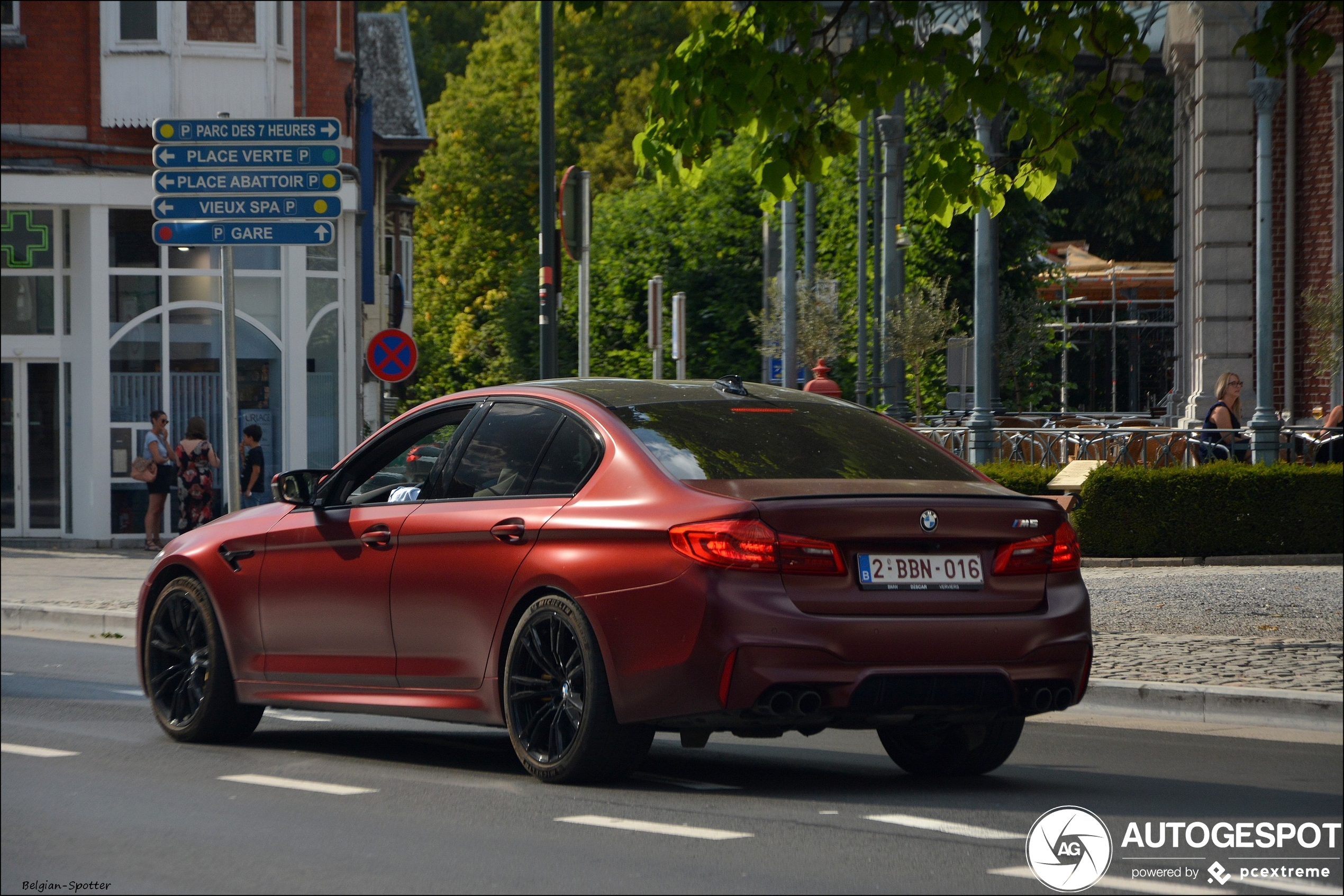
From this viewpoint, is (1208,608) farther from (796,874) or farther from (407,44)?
(407,44)

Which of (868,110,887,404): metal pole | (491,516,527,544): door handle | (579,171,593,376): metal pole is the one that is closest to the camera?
(491,516,527,544): door handle

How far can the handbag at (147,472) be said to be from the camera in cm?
2391

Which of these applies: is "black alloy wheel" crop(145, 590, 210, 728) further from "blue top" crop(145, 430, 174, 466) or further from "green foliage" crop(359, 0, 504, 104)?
"green foliage" crop(359, 0, 504, 104)

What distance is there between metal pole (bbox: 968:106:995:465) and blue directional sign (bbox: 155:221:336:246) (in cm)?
687

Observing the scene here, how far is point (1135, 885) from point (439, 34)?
64260 mm

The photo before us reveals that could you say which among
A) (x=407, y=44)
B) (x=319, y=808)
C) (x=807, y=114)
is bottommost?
(x=319, y=808)

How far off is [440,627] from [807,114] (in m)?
3.89

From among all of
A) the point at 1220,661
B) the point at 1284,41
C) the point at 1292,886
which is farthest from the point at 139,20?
the point at 1292,886

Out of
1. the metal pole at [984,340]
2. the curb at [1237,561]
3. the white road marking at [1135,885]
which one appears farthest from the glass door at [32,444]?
the white road marking at [1135,885]

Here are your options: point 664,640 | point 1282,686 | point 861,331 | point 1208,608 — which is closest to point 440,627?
point 664,640

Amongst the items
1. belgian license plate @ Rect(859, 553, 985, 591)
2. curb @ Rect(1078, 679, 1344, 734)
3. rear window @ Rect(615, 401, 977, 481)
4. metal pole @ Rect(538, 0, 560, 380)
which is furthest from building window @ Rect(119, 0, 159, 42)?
belgian license plate @ Rect(859, 553, 985, 591)

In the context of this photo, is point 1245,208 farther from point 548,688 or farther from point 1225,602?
point 548,688

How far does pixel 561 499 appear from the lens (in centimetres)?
723

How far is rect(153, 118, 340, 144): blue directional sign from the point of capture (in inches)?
619
